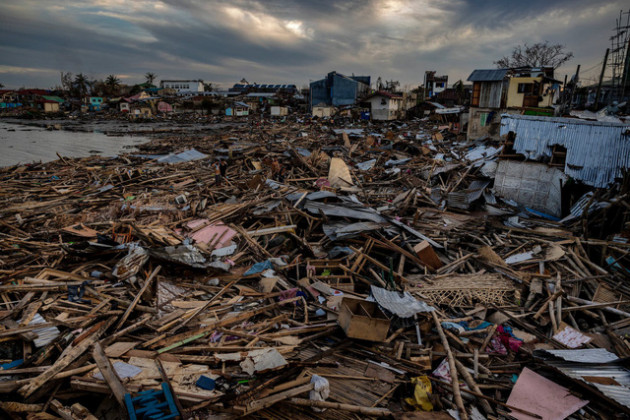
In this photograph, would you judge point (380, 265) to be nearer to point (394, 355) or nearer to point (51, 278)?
point (394, 355)

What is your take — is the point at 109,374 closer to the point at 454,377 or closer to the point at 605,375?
the point at 454,377

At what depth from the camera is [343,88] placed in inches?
1939

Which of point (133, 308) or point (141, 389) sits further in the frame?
point (133, 308)

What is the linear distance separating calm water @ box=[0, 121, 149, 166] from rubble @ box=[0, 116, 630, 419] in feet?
41.3

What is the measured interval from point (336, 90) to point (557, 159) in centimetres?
4310

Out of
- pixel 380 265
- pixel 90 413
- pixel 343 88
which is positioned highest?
pixel 343 88

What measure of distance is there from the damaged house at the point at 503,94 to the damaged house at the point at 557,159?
13.6 m

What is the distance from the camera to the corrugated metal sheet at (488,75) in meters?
23.0

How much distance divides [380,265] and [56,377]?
5.21 meters

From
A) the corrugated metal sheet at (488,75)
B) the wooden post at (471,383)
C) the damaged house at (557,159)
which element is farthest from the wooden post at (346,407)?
the corrugated metal sheet at (488,75)

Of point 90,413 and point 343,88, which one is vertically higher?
point 343,88

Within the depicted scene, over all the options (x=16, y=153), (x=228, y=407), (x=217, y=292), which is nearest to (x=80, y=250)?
(x=217, y=292)

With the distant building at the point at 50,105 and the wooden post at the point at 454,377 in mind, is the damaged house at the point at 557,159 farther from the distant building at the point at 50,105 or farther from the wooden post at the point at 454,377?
the distant building at the point at 50,105

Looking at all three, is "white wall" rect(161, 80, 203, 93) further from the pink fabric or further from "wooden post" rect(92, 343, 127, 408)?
"wooden post" rect(92, 343, 127, 408)
